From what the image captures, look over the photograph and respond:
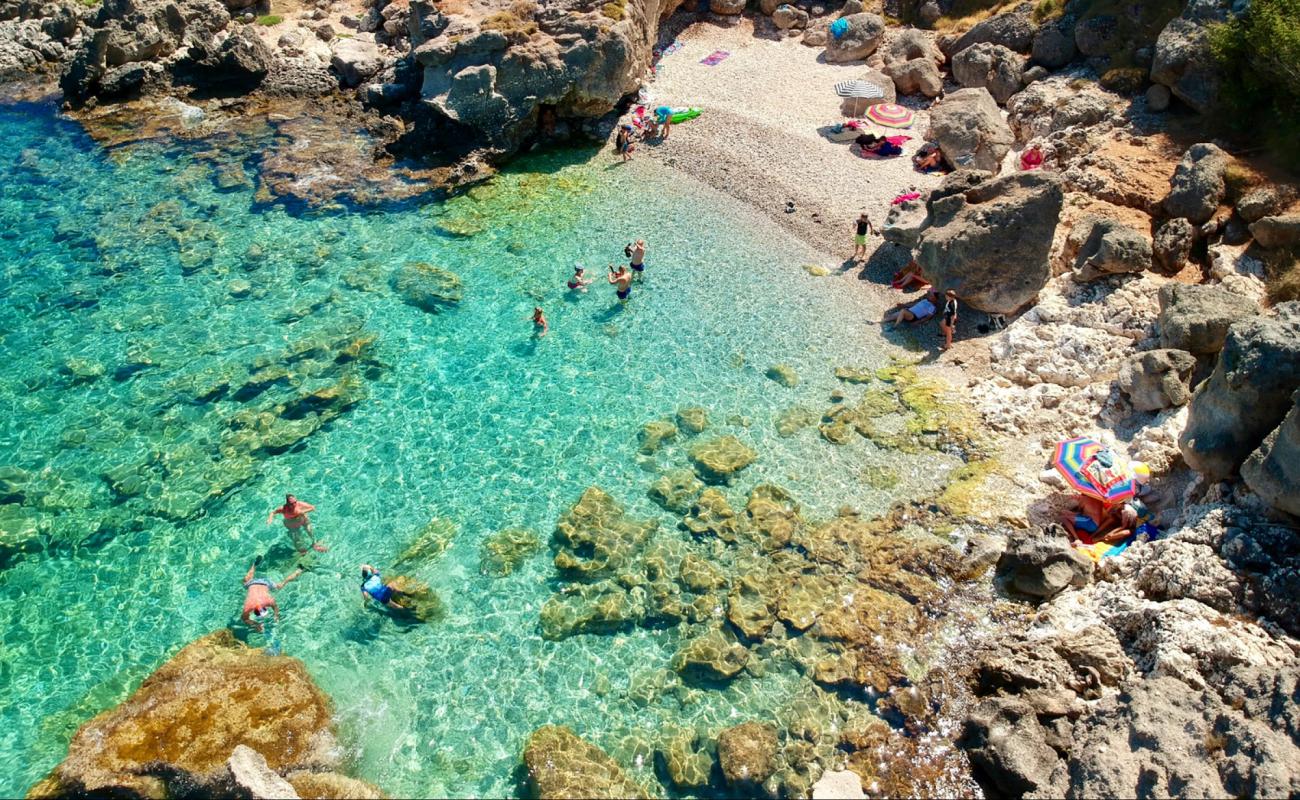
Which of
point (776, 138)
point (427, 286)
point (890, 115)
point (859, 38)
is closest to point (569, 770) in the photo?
point (427, 286)

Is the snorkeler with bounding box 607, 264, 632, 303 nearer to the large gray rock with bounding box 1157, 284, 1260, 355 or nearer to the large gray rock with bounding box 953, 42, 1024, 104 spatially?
the large gray rock with bounding box 1157, 284, 1260, 355

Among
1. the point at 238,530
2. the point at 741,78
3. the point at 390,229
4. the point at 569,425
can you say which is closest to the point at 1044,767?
the point at 569,425

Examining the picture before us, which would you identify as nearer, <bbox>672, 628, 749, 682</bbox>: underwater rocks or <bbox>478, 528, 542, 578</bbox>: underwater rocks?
<bbox>672, 628, 749, 682</bbox>: underwater rocks

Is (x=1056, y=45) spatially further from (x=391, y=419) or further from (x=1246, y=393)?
(x=391, y=419)

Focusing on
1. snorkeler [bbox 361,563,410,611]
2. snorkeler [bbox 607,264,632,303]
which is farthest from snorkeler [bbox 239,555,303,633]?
snorkeler [bbox 607,264,632,303]

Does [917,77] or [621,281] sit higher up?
[917,77]

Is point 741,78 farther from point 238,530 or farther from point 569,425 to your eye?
point 238,530
